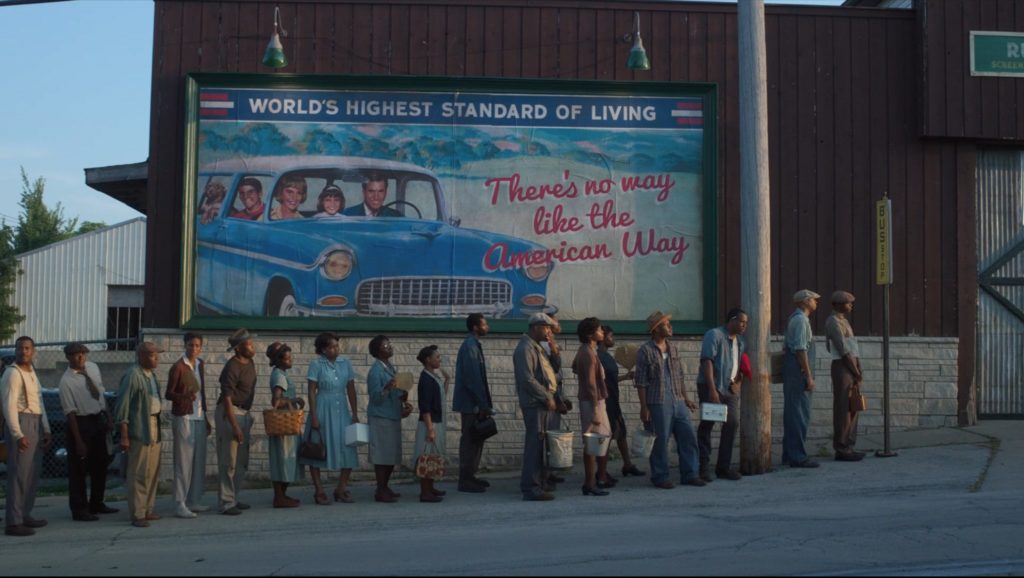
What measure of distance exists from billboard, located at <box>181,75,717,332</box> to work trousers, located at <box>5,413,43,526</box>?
3529 mm

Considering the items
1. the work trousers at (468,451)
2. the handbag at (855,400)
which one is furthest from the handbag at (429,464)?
the handbag at (855,400)

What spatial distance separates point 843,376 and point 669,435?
2402mm

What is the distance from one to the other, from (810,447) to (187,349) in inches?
297

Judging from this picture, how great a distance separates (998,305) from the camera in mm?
15188

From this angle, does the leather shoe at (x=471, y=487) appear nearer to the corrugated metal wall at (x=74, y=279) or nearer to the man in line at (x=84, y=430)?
the man in line at (x=84, y=430)

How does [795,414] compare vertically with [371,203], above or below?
below

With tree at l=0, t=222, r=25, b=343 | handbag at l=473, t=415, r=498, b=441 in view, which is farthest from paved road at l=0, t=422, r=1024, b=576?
tree at l=0, t=222, r=25, b=343

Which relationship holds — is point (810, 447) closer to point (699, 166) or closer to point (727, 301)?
point (727, 301)

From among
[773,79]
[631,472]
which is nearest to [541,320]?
[631,472]

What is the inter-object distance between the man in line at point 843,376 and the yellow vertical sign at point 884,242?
0.46m

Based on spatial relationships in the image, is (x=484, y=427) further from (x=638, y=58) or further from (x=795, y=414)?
(x=638, y=58)

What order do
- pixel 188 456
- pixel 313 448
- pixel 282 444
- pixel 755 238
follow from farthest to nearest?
pixel 755 238 → pixel 313 448 → pixel 282 444 → pixel 188 456

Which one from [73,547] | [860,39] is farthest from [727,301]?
[73,547]

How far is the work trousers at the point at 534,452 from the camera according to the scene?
37.7ft
